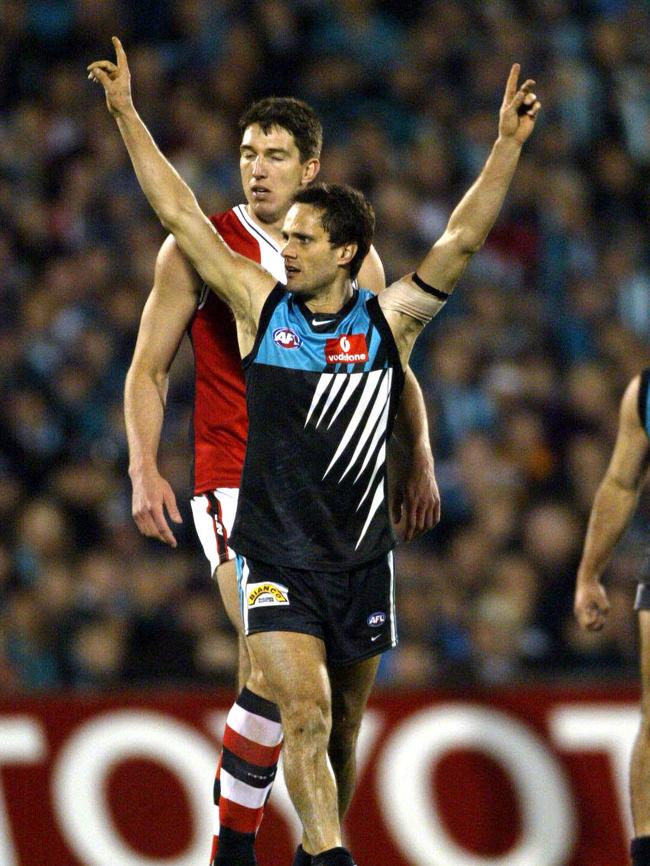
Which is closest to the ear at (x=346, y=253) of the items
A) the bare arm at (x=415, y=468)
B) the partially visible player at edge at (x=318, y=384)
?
the partially visible player at edge at (x=318, y=384)

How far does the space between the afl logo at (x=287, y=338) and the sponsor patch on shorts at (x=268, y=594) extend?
70cm

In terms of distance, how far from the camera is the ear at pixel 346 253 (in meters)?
4.84

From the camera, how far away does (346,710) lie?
16.6 feet

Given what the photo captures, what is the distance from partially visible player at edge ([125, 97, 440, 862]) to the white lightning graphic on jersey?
0.44 metres

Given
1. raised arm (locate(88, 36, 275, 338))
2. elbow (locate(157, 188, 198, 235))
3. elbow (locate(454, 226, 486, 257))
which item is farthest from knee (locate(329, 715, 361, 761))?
elbow (locate(157, 188, 198, 235))

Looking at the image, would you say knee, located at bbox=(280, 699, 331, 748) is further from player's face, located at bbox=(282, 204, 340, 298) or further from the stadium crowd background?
the stadium crowd background

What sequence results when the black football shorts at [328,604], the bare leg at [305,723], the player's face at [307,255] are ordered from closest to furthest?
1. the bare leg at [305,723]
2. the black football shorts at [328,604]
3. the player's face at [307,255]

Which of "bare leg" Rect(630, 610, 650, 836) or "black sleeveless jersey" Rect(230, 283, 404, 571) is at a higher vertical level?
"black sleeveless jersey" Rect(230, 283, 404, 571)

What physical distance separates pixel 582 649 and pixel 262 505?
3818 millimetres

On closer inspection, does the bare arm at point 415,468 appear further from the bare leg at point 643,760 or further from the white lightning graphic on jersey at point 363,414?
the bare leg at point 643,760

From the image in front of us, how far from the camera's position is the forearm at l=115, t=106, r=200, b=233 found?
15.9 feet

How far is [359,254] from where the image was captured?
4.92m

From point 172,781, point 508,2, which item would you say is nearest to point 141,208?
point 508,2

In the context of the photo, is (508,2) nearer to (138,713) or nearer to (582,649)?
(582,649)
